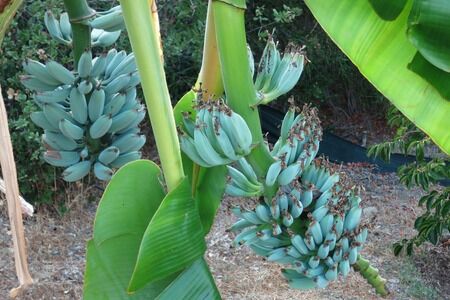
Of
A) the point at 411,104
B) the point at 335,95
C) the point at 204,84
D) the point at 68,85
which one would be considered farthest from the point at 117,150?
the point at 335,95

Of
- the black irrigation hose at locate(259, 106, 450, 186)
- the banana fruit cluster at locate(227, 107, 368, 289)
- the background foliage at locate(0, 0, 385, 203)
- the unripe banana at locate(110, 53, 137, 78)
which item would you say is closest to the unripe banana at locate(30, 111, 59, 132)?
the unripe banana at locate(110, 53, 137, 78)

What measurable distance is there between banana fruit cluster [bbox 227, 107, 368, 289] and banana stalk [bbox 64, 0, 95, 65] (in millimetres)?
290

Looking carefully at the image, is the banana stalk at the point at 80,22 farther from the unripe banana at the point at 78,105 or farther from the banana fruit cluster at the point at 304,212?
the banana fruit cluster at the point at 304,212

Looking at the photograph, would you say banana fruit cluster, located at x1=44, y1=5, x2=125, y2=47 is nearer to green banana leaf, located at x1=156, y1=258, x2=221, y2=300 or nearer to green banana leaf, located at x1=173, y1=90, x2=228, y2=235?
green banana leaf, located at x1=173, y1=90, x2=228, y2=235

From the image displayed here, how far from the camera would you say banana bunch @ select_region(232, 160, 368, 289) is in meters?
0.60

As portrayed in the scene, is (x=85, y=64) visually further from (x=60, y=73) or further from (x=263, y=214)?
(x=263, y=214)

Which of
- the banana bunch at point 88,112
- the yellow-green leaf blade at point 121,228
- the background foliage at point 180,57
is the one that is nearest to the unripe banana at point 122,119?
the banana bunch at point 88,112

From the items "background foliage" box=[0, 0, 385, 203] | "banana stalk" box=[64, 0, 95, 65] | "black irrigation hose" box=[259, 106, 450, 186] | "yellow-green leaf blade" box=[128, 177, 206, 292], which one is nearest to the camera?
"yellow-green leaf blade" box=[128, 177, 206, 292]

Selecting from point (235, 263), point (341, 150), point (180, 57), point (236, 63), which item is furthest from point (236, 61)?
point (341, 150)

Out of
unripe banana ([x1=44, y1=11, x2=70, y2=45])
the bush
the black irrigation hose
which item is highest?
unripe banana ([x1=44, y1=11, x2=70, y2=45])

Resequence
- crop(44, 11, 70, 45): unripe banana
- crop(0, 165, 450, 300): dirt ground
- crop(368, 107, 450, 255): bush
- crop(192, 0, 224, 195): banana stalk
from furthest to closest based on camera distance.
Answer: crop(0, 165, 450, 300): dirt ground → crop(368, 107, 450, 255): bush → crop(44, 11, 70, 45): unripe banana → crop(192, 0, 224, 195): banana stalk

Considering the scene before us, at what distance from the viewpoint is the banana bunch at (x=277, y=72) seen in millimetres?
637

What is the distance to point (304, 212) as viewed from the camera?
2.06ft

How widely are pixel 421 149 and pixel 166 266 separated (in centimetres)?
145
